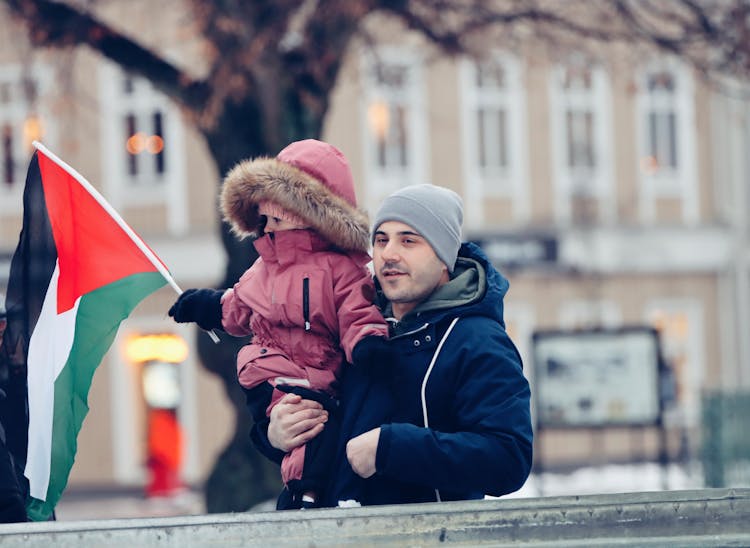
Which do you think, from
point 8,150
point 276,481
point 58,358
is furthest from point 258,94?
point 8,150

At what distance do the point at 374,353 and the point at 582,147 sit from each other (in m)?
22.0

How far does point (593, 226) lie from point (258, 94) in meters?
14.9

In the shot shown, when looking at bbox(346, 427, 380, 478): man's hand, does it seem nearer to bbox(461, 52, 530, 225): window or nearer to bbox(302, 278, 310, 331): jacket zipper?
bbox(302, 278, 310, 331): jacket zipper

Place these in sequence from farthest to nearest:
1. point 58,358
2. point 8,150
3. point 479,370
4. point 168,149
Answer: point 168,149 < point 8,150 < point 58,358 < point 479,370

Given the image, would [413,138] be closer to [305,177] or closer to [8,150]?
[8,150]

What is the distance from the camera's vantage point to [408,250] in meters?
3.46

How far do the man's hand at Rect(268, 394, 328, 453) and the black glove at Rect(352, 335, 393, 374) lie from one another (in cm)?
18

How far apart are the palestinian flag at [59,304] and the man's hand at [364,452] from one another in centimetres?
118

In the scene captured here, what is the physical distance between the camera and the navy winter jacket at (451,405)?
3.21 meters

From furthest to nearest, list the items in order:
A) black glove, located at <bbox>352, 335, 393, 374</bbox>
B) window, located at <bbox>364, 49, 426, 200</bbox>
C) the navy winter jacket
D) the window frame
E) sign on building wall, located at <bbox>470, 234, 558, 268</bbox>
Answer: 1. the window frame
2. window, located at <bbox>364, 49, 426, 200</bbox>
3. sign on building wall, located at <bbox>470, 234, 558, 268</bbox>
4. black glove, located at <bbox>352, 335, 393, 374</bbox>
5. the navy winter jacket

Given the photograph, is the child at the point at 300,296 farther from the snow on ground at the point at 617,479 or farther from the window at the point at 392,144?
the window at the point at 392,144

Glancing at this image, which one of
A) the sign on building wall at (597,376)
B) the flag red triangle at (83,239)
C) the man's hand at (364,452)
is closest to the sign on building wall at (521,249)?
the sign on building wall at (597,376)

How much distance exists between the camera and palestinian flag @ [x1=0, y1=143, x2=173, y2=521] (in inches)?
161

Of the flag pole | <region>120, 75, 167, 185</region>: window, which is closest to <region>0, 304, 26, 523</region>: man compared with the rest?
the flag pole
